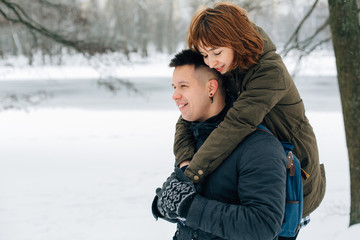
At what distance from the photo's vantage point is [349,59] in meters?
3.52

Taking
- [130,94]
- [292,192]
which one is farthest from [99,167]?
[292,192]

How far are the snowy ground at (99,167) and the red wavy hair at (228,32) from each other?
9.46 ft

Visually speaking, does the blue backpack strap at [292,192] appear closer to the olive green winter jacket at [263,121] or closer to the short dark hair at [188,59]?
the olive green winter jacket at [263,121]

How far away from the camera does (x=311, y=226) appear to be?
532 centimetres

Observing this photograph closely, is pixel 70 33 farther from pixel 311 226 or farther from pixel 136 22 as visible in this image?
pixel 136 22

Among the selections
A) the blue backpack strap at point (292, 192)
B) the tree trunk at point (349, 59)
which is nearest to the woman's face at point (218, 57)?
the blue backpack strap at point (292, 192)

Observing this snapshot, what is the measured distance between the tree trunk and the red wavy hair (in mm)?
2354

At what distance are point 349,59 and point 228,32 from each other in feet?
8.22

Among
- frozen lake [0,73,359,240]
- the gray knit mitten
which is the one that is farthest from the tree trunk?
the gray knit mitten

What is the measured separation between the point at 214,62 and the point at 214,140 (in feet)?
1.12

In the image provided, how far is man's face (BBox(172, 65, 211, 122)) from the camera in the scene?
1616 mm

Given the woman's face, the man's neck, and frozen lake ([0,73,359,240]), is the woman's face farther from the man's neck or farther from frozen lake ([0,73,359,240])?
frozen lake ([0,73,359,240])

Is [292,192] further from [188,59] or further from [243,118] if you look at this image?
[188,59]

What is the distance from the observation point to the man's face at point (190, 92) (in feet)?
5.30
